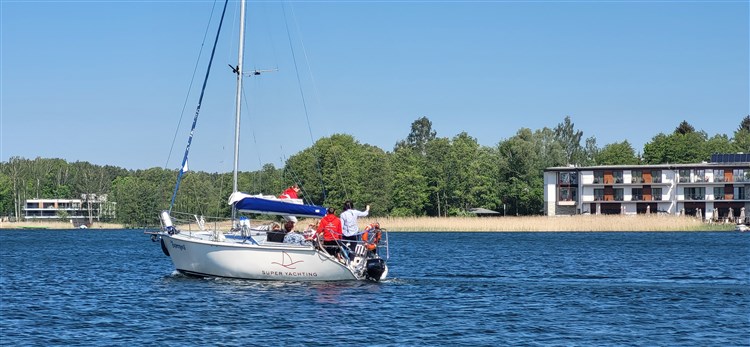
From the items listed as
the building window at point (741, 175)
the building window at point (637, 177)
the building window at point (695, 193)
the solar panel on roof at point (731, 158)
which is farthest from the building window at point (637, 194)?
the solar panel on roof at point (731, 158)

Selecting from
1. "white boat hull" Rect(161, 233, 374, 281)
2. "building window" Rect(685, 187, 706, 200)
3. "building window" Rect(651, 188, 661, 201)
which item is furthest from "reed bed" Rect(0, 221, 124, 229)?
"white boat hull" Rect(161, 233, 374, 281)

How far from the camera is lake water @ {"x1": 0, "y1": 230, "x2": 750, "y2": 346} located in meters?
24.9

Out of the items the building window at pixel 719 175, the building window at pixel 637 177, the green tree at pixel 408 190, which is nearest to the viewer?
the building window at pixel 719 175

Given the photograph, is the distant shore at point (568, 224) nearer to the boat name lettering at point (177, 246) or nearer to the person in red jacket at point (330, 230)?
the boat name lettering at point (177, 246)

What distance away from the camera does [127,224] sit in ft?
554

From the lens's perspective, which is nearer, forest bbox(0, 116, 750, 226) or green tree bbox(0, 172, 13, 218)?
forest bbox(0, 116, 750, 226)

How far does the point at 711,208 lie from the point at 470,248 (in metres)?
67.2

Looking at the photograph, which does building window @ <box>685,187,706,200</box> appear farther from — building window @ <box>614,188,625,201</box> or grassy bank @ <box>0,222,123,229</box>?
grassy bank @ <box>0,222,123,229</box>

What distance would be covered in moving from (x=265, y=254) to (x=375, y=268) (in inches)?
152

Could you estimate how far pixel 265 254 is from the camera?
35156 mm

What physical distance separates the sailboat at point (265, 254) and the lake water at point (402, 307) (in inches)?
19.8

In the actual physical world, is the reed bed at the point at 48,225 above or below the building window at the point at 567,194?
below

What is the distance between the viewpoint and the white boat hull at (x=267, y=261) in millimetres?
34906

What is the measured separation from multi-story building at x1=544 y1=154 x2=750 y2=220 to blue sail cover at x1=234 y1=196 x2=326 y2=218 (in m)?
92.1
